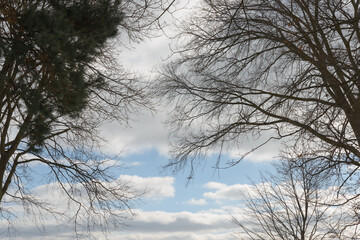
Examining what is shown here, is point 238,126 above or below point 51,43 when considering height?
below

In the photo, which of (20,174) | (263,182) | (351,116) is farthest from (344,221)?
(20,174)

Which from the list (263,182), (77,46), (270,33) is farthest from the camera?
(263,182)

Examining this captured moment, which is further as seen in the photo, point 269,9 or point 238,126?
point 238,126

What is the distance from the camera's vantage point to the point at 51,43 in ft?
22.2

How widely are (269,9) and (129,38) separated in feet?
13.7

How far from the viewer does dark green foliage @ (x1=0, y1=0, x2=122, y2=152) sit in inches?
273

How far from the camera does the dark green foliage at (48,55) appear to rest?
6.94m

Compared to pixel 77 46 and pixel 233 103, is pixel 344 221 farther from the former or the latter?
pixel 77 46

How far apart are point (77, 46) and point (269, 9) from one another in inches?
160

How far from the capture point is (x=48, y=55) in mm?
7004

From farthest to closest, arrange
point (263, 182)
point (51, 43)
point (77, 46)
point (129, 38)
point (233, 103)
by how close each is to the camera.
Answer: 1. point (129, 38)
2. point (263, 182)
3. point (233, 103)
4. point (77, 46)
5. point (51, 43)

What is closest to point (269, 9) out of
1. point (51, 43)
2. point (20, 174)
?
point (51, 43)

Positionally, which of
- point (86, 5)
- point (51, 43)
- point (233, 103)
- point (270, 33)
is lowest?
point (233, 103)

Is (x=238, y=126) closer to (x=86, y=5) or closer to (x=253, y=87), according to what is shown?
(x=253, y=87)
